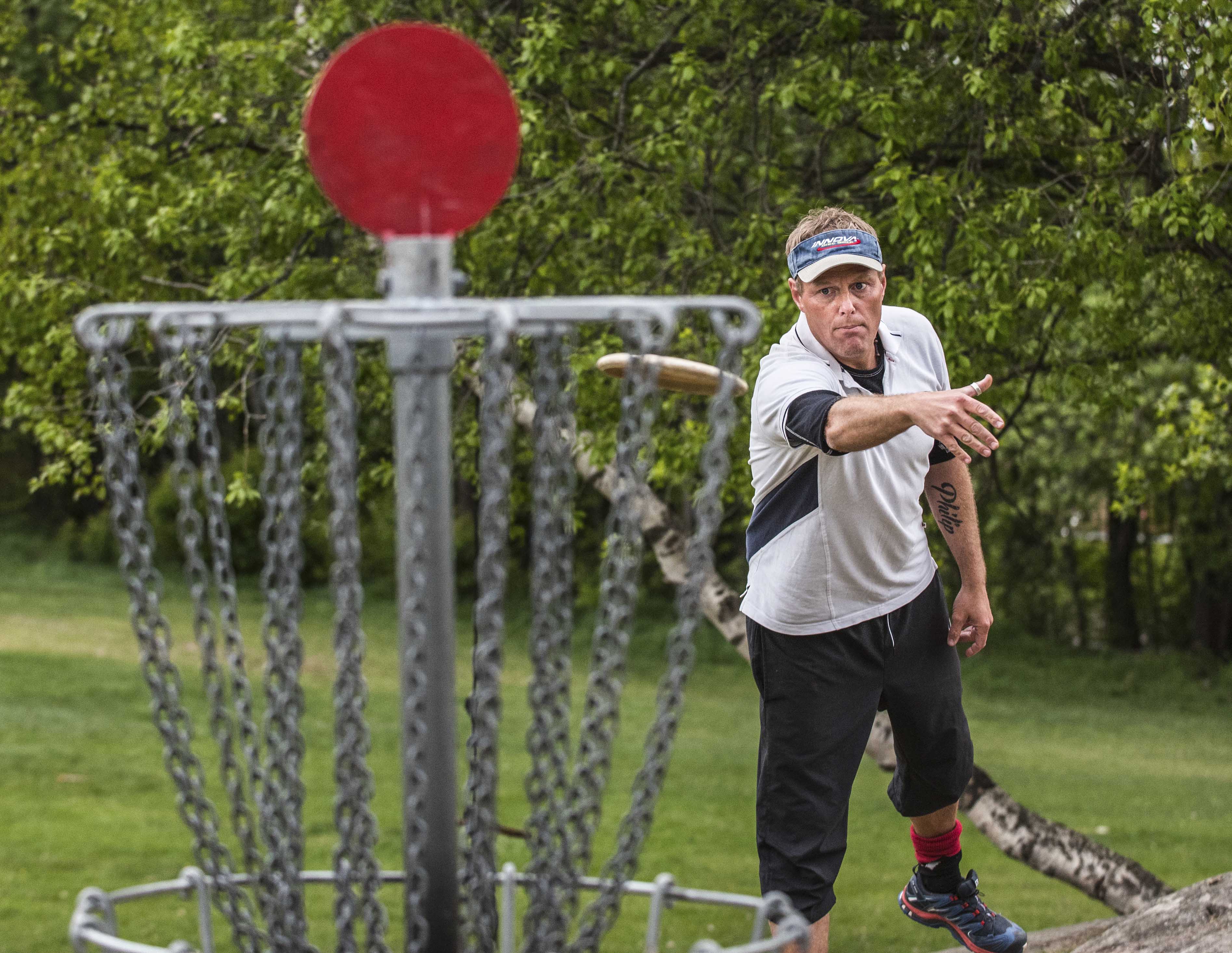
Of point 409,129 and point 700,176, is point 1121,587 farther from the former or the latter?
point 409,129

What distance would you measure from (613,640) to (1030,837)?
15.3 feet

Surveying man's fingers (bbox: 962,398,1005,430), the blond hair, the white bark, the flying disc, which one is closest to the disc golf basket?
the flying disc

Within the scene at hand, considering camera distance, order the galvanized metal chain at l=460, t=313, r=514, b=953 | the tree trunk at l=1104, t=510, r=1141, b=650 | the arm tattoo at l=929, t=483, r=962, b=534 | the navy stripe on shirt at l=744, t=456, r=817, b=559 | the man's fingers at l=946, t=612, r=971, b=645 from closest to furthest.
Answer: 1. the galvanized metal chain at l=460, t=313, r=514, b=953
2. the navy stripe on shirt at l=744, t=456, r=817, b=559
3. the man's fingers at l=946, t=612, r=971, b=645
4. the arm tattoo at l=929, t=483, r=962, b=534
5. the tree trunk at l=1104, t=510, r=1141, b=650

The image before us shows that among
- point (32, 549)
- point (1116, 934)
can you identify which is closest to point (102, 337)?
point (1116, 934)

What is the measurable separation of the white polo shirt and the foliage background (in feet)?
4.99

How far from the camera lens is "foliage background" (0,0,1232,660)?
5254 millimetres

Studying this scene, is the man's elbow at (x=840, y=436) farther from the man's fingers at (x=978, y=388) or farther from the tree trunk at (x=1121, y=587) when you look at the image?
the tree trunk at (x=1121, y=587)

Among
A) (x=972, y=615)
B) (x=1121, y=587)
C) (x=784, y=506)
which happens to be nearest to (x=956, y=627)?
(x=972, y=615)

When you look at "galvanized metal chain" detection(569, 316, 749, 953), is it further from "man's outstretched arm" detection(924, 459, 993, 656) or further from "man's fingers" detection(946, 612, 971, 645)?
"man's outstretched arm" detection(924, 459, 993, 656)

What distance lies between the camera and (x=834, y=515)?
10.0ft

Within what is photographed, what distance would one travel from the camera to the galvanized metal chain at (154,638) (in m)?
1.68

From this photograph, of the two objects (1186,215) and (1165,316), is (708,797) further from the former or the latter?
(1186,215)

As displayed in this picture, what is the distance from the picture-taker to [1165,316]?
19.8ft

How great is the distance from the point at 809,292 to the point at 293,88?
15.2ft
